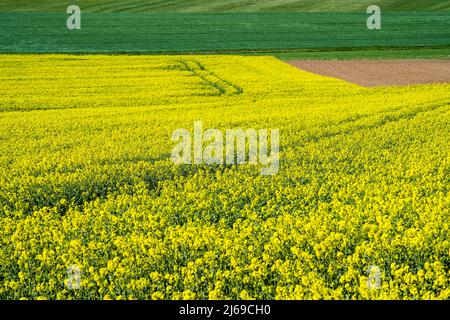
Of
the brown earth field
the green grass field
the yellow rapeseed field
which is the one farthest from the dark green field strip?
the yellow rapeseed field

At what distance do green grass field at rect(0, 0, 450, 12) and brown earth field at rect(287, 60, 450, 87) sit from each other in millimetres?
42744

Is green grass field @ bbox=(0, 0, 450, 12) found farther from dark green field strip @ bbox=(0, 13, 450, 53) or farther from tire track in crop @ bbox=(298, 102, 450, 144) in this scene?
tire track in crop @ bbox=(298, 102, 450, 144)

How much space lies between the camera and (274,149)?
52.6 feet

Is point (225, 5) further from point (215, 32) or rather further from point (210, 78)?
point (210, 78)

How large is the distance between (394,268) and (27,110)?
2130 centimetres

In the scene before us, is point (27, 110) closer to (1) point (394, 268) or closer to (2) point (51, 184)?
(2) point (51, 184)

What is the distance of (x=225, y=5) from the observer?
87.9 m

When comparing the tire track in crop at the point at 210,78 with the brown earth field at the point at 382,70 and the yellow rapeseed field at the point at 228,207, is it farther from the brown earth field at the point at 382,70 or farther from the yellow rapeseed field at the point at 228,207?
the brown earth field at the point at 382,70

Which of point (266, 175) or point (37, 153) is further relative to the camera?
point (37, 153)

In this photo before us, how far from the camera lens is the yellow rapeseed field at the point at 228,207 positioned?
809 cm

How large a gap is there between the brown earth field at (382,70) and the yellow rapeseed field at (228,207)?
914cm

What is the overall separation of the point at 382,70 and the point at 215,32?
86.9 feet

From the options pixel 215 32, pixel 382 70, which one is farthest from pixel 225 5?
pixel 382 70
